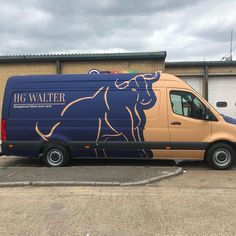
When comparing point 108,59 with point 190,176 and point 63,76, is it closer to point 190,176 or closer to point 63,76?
point 63,76

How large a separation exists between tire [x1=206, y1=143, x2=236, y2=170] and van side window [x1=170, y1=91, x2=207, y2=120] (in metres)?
0.83

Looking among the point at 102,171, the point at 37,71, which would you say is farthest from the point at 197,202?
the point at 37,71

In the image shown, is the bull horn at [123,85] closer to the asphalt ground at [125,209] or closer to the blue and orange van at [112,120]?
the blue and orange van at [112,120]

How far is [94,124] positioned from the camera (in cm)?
1027

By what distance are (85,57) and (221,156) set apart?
8.99 metres

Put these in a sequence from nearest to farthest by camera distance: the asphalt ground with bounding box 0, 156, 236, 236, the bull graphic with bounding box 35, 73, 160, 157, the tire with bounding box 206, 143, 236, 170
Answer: the asphalt ground with bounding box 0, 156, 236, 236 < the tire with bounding box 206, 143, 236, 170 < the bull graphic with bounding box 35, 73, 160, 157

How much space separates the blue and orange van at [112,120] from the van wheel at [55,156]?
25mm

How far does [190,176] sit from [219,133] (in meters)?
1.50

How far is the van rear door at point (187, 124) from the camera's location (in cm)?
1000

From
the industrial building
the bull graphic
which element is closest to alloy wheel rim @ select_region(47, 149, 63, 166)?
the bull graphic

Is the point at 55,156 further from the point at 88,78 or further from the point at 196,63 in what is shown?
the point at 196,63

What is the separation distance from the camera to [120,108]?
10.2 m

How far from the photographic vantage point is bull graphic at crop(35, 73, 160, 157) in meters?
10.1

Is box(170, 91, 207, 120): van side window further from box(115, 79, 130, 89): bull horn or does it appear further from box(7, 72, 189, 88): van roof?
box(115, 79, 130, 89): bull horn
